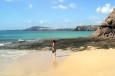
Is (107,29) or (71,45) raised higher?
(107,29)

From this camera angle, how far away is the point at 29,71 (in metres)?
17.1

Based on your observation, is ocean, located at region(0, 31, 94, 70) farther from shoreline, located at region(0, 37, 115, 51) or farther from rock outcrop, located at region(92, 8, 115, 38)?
rock outcrop, located at region(92, 8, 115, 38)

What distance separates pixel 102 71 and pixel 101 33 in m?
39.3

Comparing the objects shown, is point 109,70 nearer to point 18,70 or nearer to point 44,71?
point 44,71

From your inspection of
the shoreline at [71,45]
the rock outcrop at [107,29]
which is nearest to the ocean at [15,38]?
the shoreline at [71,45]

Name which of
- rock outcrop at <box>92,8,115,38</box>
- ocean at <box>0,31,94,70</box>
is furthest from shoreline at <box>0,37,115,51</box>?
rock outcrop at <box>92,8,115,38</box>

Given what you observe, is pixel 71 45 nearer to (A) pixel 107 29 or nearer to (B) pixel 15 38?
(A) pixel 107 29

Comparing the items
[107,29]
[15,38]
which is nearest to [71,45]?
[107,29]

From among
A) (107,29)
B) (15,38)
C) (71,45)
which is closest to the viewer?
(71,45)

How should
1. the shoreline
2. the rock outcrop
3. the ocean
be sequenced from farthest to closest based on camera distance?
the rock outcrop → the shoreline → the ocean

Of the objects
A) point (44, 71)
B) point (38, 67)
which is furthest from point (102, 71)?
point (38, 67)

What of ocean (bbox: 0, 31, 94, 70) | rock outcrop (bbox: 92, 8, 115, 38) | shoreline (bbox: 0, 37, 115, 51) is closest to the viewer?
ocean (bbox: 0, 31, 94, 70)

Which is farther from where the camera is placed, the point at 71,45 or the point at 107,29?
the point at 107,29

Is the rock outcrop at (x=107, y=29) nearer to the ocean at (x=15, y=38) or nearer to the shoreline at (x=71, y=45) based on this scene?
the shoreline at (x=71, y=45)
